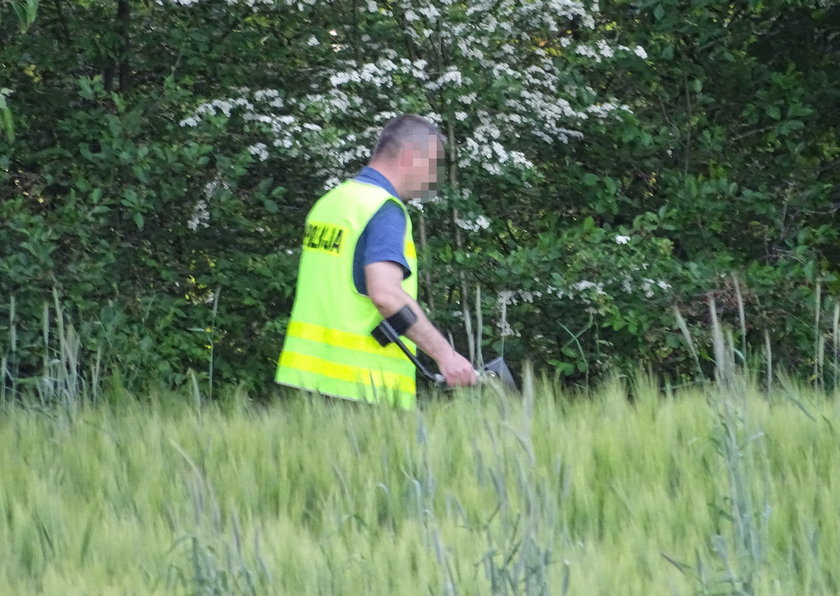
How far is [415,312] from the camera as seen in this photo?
4.38 metres

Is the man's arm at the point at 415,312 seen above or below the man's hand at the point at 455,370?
above

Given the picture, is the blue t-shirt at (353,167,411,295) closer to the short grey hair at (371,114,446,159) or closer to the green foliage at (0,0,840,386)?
the short grey hair at (371,114,446,159)

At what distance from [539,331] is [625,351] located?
58 cm

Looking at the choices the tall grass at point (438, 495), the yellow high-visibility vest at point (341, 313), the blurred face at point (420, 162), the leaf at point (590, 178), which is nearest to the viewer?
the tall grass at point (438, 495)

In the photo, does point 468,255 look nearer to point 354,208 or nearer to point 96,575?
point 354,208

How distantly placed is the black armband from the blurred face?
506mm

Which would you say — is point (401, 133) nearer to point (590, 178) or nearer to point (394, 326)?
point (394, 326)

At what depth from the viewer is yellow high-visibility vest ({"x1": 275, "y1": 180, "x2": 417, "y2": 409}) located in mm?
4492

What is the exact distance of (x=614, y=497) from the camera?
3139 millimetres

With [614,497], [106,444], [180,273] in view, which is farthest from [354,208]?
[180,273]

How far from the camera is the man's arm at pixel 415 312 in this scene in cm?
436

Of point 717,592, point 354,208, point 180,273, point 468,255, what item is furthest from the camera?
point 180,273

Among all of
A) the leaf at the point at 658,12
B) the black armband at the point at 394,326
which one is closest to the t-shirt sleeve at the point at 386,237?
the black armband at the point at 394,326

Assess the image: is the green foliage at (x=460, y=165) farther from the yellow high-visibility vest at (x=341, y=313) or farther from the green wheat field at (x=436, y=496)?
the green wheat field at (x=436, y=496)
